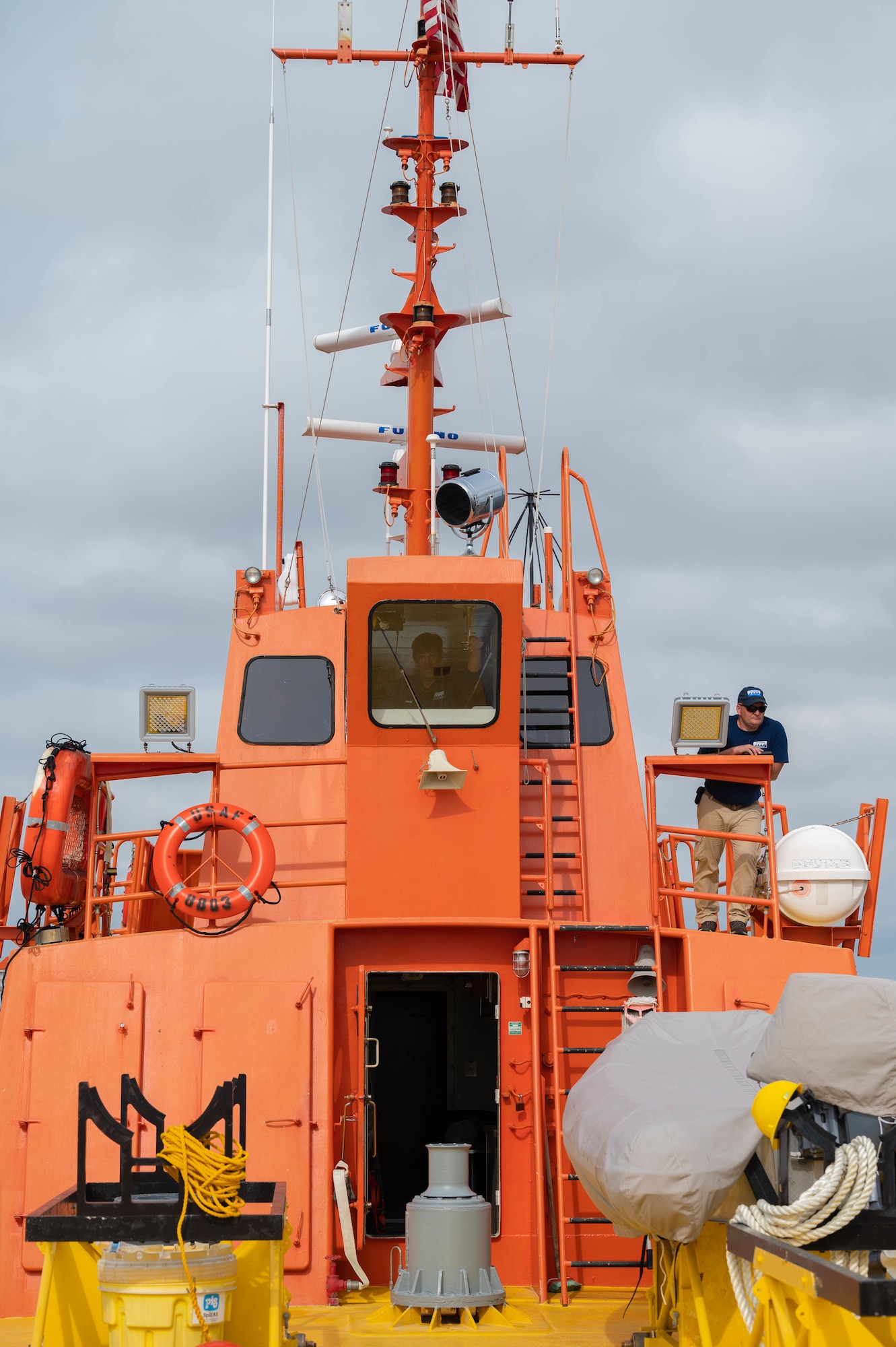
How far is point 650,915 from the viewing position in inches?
356

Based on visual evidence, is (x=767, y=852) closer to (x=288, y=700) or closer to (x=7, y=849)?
(x=288, y=700)

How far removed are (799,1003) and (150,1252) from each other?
2.68m

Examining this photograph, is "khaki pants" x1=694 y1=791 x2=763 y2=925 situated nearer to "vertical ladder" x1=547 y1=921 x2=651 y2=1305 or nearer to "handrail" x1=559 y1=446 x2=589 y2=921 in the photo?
"handrail" x1=559 y1=446 x2=589 y2=921

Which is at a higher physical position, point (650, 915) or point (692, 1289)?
point (650, 915)

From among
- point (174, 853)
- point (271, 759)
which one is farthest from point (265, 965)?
point (271, 759)

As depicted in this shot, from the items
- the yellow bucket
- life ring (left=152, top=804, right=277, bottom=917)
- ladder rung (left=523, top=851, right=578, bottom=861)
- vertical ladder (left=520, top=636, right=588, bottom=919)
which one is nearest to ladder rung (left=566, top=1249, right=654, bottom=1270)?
vertical ladder (left=520, top=636, right=588, bottom=919)

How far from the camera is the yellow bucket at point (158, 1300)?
5.18 m

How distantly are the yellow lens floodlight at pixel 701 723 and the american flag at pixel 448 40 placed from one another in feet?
17.2

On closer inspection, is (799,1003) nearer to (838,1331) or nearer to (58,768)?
(838,1331)

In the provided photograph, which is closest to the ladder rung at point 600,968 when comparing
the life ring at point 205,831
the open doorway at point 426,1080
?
the open doorway at point 426,1080

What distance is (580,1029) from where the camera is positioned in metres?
8.49

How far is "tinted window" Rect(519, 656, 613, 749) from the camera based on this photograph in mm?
9695

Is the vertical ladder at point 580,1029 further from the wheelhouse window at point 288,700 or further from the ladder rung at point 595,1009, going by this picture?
the wheelhouse window at point 288,700

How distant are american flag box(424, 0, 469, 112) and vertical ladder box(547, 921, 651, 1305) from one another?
21.8ft
